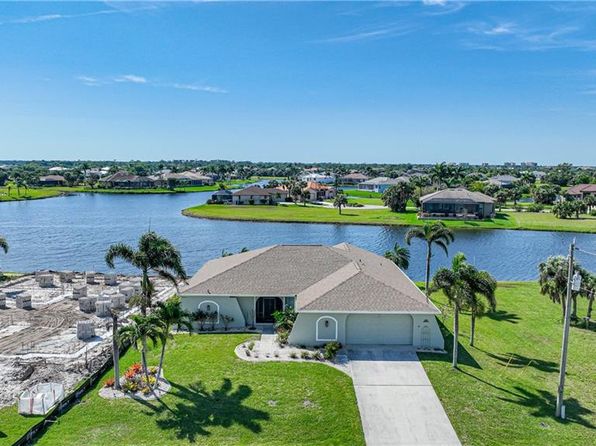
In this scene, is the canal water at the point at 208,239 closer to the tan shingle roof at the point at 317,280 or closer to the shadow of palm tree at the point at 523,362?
the tan shingle roof at the point at 317,280

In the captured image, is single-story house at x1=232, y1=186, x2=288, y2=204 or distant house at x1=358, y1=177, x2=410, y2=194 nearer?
single-story house at x1=232, y1=186, x2=288, y2=204

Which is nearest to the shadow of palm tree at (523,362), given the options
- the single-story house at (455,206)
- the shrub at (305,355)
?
the shrub at (305,355)

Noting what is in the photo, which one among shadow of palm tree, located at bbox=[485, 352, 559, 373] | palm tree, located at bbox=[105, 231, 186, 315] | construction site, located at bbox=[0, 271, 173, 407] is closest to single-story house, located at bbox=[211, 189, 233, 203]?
construction site, located at bbox=[0, 271, 173, 407]

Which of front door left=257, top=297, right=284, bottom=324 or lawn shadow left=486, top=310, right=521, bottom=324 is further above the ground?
front door left=257, top=297, right=284, bottom=324

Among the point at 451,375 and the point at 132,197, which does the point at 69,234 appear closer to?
the point at 451,375

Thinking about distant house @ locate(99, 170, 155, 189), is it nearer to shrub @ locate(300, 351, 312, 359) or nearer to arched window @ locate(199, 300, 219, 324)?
arched window @ locate(199, 300, 219, 324)

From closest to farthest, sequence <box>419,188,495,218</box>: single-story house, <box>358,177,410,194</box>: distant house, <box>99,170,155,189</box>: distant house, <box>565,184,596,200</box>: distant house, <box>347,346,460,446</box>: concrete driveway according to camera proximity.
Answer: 1. <box>347,346,460,446</box>: concrete driveway
2. <box>419,188,495,218</box>: single-story house
3. <box>565,184,596,200</box>: distant house
4. <box>358,177,410,194</box>: distant house
5. <box>99,170,155,189</box>: distant house

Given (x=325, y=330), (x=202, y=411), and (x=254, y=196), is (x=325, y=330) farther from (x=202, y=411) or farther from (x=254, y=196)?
(x=254, y=196)
